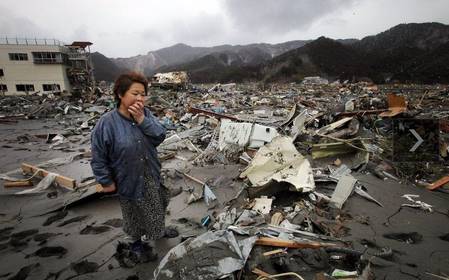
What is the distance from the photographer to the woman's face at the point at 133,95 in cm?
212

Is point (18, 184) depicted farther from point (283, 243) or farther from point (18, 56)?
point (18, 56)

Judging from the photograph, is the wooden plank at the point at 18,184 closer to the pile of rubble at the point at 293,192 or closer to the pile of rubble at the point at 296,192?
the pile of rubble at the point at 293,192

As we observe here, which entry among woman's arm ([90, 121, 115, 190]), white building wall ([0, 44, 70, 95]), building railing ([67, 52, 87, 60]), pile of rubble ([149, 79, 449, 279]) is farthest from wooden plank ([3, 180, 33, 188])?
building railing ([67, 52, 87, 60])

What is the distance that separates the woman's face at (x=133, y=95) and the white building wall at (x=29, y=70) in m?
36.4

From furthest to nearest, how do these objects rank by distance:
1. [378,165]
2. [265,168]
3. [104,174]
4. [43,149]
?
[43,149]
[378,165]
[265,168]
[104,174]

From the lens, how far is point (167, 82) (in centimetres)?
2675

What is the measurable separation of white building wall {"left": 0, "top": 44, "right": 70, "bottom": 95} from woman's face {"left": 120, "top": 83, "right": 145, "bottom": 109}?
36.4 metres

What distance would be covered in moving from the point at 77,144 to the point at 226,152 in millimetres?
5280

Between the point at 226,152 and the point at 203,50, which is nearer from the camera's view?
the point at 226,152

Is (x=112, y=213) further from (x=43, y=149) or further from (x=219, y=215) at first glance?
(x=43, y=149)

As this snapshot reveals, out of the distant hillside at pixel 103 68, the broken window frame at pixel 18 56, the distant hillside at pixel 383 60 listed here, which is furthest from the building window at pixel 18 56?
the distant hillside at pixel 103 68

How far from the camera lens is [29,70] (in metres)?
31.7

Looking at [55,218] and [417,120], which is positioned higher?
[417,120]

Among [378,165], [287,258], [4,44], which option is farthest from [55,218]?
[4,44]
